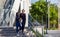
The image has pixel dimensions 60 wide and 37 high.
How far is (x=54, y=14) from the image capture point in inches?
2053

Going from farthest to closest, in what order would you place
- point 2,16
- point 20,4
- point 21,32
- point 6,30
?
1. point 2,16
2. point 20,4
3. point 6,30
4. point 21,32

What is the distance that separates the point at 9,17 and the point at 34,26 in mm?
4811

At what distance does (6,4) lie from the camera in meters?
22.6

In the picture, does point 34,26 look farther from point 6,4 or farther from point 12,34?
point 6,4

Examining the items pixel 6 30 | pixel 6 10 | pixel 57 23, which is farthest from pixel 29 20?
pixel 57 23

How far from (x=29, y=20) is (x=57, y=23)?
114 ft

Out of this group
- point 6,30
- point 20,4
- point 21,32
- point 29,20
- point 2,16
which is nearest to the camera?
point 21,32

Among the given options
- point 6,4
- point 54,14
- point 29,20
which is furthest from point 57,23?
point 29,20

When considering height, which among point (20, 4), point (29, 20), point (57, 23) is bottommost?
point (57, 23)

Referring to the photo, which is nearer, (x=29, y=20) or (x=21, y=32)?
(x=21, y=32)

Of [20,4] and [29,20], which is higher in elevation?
[20,4]

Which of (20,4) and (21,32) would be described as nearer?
(21,32)

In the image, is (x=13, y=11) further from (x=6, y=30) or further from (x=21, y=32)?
(x=21, y=32)

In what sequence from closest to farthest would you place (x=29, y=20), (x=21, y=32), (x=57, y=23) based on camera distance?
(x=21, y=32), (x=29, y=20), (x=57, y=23)
